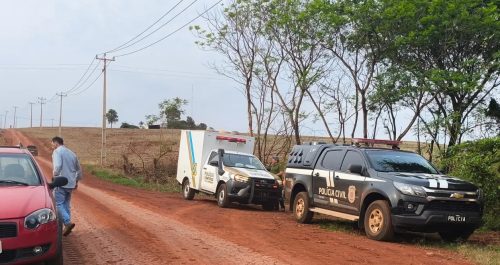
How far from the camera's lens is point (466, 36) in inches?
759

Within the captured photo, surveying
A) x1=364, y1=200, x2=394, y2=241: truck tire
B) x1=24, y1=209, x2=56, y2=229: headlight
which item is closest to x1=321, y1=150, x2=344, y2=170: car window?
x1=364, y1=200, x2=394, y2=241: truck tire

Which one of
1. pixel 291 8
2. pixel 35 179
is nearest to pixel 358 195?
pixel 35 179

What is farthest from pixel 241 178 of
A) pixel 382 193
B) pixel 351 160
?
pixel 382 193

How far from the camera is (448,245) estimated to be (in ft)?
33.1

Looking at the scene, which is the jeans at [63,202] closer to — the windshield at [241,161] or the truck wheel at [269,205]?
the truck wheel at [269,205]

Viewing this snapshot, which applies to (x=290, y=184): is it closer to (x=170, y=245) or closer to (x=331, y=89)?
(x=170, y=245)

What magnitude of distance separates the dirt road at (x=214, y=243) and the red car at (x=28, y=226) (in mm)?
1209

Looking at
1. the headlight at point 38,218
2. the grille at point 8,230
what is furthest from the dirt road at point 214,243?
the grille at point 8,230

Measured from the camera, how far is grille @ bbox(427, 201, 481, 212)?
977 cm

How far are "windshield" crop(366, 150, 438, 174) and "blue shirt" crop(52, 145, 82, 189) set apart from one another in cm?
574

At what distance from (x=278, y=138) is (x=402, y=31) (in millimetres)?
10925

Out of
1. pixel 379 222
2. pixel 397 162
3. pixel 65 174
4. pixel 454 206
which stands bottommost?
pixel 379 222

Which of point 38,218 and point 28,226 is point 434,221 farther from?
point 28,226

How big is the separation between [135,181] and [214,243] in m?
19.7
